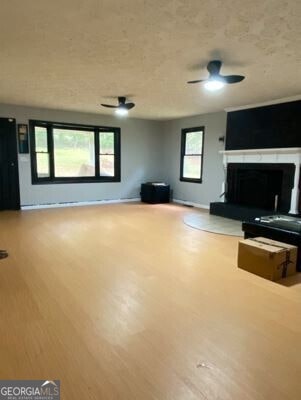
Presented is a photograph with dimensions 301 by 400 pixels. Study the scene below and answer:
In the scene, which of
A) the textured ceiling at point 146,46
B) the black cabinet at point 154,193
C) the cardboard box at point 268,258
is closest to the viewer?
the textured ceiling at point 146,46

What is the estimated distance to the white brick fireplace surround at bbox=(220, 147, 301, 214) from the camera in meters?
5.07

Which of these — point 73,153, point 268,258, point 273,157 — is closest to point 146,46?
point 268,258

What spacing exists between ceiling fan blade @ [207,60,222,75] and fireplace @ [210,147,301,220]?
2.57 meters

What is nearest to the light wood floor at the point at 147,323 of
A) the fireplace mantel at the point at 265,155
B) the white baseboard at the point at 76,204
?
the fireplace mantel at the point at 265,155

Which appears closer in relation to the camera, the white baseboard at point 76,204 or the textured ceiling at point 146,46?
the textured ceiling at point 146,46

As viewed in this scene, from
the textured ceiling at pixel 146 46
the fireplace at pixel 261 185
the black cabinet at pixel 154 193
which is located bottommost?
the black cabinet at pixel 154 193

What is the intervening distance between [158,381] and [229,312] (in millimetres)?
967

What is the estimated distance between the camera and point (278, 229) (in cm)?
342

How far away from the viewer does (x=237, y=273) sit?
10.2 feet

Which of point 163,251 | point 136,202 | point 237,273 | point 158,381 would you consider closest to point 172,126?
point 136,202

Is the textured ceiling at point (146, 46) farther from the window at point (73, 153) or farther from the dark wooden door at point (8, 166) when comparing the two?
the window at point (73, 153)

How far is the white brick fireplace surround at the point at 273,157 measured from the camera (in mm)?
5066

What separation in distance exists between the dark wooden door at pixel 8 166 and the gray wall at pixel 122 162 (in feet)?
0.41

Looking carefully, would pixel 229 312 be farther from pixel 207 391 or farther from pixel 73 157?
pixel 73 157
